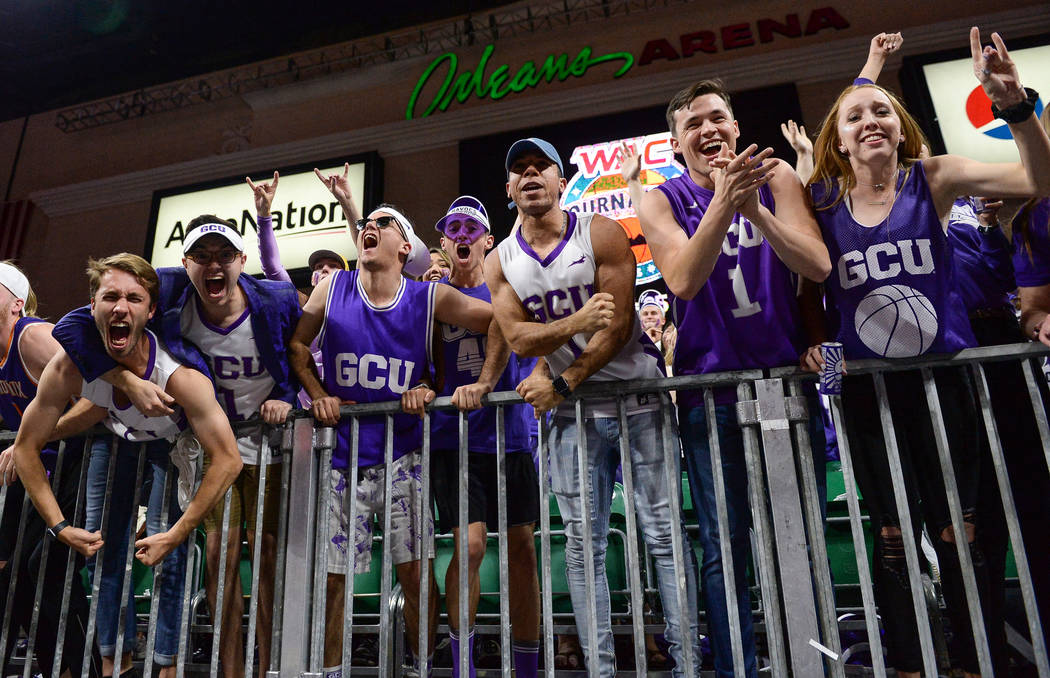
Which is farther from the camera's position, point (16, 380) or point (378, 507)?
point (16, 380)

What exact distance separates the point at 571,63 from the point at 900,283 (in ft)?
22.3

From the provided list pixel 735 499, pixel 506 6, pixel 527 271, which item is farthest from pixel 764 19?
pixel 735 499

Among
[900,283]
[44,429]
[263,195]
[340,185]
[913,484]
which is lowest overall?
[913,484]

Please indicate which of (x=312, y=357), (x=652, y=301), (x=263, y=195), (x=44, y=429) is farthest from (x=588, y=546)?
(x=652, y=301)

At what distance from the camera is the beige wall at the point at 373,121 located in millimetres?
7375

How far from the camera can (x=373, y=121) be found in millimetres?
8625

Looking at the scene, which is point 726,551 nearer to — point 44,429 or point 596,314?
point 596,314

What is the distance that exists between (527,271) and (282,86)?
25.9 ft

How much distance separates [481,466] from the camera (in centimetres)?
290

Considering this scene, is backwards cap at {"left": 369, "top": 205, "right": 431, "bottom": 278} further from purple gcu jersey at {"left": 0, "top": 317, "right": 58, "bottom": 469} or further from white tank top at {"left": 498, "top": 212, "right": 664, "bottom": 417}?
purple gcu jersey at {"left": 0, "top": 317, "right": 58, "bottom": 469}

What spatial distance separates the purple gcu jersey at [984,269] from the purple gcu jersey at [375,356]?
2197 millimetres

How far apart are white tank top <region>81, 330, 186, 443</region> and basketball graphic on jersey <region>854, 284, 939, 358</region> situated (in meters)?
2.55

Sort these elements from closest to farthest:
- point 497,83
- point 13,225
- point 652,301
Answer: point 652,301
point 497,83
point 13,225

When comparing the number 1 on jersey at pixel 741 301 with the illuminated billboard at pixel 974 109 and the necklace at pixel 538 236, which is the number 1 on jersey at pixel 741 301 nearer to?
the necklace at pixel 538 236
